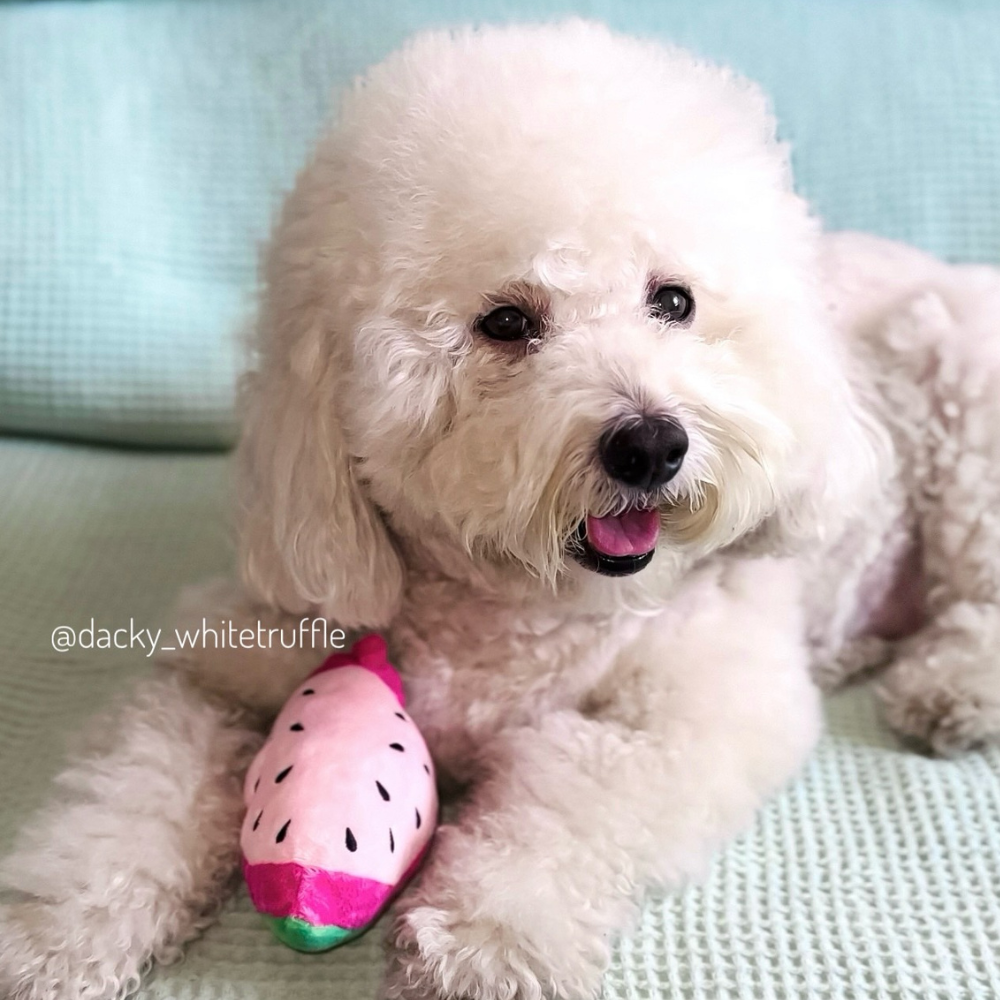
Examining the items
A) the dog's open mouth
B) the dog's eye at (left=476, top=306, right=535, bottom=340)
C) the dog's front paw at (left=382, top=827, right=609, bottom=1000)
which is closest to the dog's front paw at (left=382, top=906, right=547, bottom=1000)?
the dog's front paw at (left=382, top=827, right=609, bottom=1000)

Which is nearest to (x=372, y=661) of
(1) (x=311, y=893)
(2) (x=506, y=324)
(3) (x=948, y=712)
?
(1) (x=311, y=893)

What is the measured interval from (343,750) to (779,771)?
1.54ft

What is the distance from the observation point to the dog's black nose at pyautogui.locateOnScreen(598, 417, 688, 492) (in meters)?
0.82

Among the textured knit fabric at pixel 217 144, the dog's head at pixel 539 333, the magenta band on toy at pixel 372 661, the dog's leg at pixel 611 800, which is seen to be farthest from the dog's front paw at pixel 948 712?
the textured knit fabric at pixel 217 144

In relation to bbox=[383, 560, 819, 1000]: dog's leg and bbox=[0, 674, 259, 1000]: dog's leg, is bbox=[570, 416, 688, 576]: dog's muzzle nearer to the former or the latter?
bbox=[383, 560, 819, 1000]: dog's leg

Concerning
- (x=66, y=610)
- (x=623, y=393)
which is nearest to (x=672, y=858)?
(x=623, y=393)

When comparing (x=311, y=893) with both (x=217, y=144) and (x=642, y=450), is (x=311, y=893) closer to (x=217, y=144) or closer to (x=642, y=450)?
(x=642, y=450)

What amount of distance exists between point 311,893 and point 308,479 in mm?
367

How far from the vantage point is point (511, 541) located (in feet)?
2.97

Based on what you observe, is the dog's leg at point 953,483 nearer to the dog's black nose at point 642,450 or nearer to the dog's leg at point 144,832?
the dog's black nose at point 642,450

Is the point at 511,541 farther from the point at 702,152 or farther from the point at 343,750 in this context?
the point at 702,152

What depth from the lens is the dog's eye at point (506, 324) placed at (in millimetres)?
916

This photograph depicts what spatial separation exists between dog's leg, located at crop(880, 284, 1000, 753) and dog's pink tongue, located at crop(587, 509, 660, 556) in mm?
507

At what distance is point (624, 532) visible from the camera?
898 millimetres
